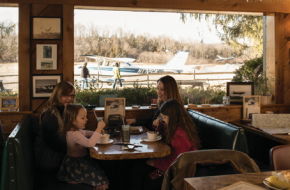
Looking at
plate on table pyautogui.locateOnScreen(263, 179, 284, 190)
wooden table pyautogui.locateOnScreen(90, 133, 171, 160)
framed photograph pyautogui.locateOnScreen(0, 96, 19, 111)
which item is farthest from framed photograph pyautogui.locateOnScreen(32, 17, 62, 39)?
plate on table pyautogui.locateOnScreen(263, 179, 284, 190)

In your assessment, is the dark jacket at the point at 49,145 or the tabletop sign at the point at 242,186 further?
the dark jacket at the point at 49,145

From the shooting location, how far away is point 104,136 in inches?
125

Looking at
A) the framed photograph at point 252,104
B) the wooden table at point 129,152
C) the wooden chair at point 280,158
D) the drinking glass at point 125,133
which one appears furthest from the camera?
the framed photograph at point 252,104

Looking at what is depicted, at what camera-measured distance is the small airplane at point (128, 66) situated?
465cm

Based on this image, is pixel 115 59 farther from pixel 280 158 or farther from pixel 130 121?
pixel 280 158

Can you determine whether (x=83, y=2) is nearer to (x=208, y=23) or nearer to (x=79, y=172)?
(x=208, y=23)

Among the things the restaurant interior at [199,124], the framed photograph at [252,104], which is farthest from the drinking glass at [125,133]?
the framed photograph at [252,104]

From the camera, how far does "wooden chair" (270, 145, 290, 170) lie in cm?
226

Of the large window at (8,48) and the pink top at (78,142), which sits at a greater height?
the large window at (8,48)

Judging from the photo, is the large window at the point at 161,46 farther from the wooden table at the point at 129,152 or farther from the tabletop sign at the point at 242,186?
the tabletop sign at the point at 242,186

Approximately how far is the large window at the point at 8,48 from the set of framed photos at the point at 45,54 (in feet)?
0.95

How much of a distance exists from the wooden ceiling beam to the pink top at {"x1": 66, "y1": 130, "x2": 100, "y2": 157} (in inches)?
75.1

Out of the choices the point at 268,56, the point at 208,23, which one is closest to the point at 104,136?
the point at 208,23

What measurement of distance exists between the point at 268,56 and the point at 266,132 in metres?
1.76
